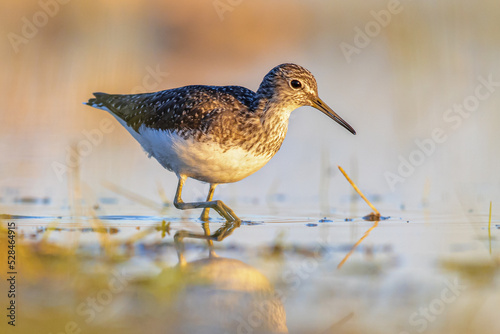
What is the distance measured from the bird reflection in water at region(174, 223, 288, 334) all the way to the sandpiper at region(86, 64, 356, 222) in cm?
224

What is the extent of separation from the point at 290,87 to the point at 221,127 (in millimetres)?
992

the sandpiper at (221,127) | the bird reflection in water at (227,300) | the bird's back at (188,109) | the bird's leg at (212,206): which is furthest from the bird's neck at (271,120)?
the bird reflection in water at (227,300)

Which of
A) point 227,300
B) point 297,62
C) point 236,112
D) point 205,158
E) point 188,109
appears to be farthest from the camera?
point 297,62

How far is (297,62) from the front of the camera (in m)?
13.4

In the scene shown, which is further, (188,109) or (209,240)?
(188,109)

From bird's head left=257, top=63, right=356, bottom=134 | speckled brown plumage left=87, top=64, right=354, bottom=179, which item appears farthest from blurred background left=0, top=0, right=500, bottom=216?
bird's head left=257, top=63, right=356, bottom=134

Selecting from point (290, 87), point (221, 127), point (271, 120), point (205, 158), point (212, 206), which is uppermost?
point (290, 87)

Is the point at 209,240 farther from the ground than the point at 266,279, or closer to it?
farther from the ground

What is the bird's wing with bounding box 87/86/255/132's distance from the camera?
7.58 meters

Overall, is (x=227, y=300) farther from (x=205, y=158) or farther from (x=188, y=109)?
(x=188, y=109)

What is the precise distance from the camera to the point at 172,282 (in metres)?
4.50

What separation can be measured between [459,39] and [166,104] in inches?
303

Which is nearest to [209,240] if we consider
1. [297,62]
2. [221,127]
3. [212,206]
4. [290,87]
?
[212,206]

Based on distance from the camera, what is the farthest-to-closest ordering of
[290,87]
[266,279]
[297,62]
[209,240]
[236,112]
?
[297,62]
[290,87]
[236,112]
[209,240]
[266,279]
